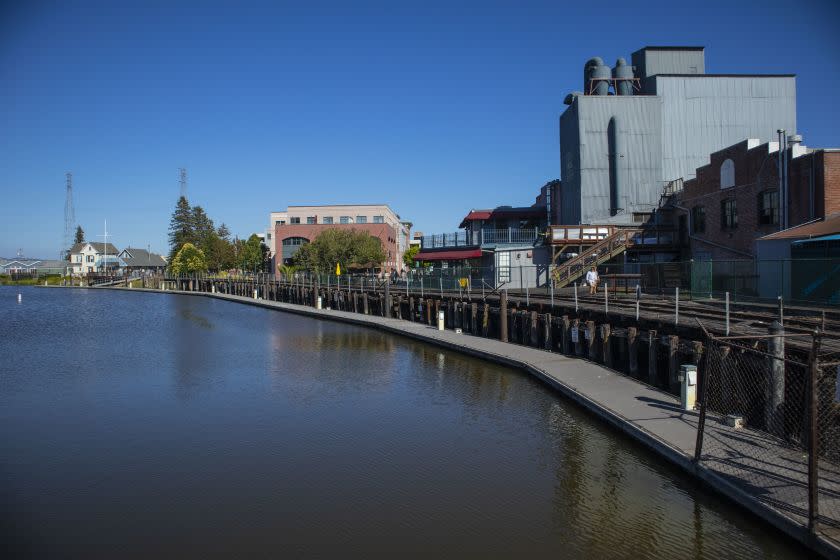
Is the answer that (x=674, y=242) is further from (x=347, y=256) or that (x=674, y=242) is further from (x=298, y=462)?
(x=347, y=256)

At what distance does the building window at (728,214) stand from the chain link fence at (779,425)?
22.2 m

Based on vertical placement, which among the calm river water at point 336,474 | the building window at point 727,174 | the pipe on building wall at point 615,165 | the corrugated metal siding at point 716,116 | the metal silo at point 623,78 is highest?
the metal silo at point 623,78

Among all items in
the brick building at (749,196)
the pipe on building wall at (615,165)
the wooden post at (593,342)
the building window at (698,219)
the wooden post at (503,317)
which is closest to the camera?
the wooden post at (593,342)

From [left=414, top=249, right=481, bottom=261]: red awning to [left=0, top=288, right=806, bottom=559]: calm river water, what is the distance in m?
28.3

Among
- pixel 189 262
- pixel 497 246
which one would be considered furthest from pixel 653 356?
pixel 189 262

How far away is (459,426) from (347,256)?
189ft

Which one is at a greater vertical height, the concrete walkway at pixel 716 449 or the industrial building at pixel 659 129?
the industrial building at pixel 659 129

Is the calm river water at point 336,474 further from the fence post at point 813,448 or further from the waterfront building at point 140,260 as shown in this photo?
the waterfront building at point 140,260

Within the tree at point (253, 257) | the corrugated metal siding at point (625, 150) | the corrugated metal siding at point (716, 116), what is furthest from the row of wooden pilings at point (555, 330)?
the tree at point (253, 257)

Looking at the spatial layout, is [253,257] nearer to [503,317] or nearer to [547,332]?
[503,317]

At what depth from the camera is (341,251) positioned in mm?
71750

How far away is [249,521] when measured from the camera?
1041 centimetres

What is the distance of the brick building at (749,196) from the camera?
90.9ft

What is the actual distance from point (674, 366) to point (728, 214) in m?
22.3
